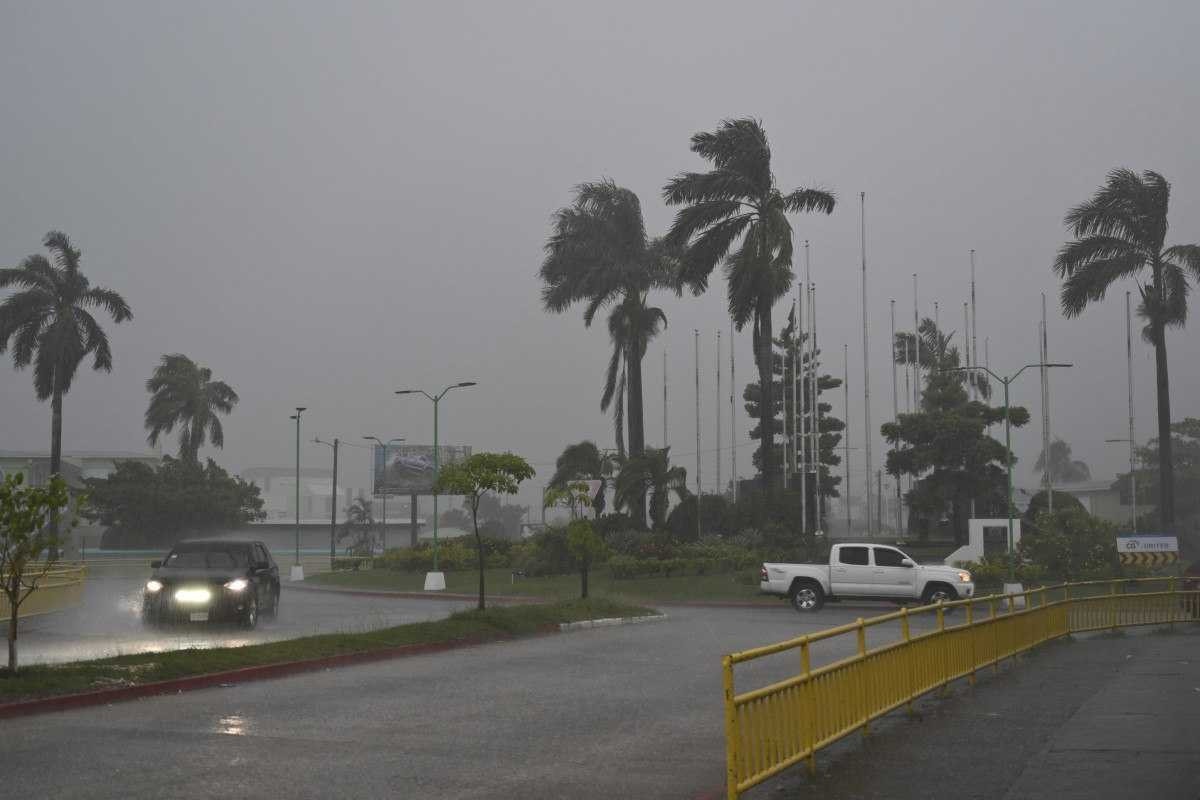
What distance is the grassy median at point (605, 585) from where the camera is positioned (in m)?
42.1

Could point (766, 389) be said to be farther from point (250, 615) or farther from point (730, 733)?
point (730, 733)

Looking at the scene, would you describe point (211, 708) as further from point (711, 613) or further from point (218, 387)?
point (218, 387)

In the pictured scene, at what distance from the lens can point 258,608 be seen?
26609mm

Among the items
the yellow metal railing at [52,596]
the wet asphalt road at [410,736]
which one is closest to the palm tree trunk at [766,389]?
the yellow metal railing at [52,596]

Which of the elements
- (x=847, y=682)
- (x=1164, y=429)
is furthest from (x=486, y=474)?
(x=1164, y=429)

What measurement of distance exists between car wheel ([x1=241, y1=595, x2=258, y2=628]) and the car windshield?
3.26ft

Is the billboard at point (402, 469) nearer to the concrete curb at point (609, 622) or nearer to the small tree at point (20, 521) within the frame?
the concrete curb at point (609, 622)

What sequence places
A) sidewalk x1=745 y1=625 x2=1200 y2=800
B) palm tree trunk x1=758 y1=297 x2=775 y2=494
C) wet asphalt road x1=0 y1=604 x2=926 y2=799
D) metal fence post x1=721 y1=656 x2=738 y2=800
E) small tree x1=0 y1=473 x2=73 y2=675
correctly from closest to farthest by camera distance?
metal fence post x1=721 y1=656 x2=738 y2=800, sidewalk x1=745 y1=625 x2=1200 y2=800, wet asphalt road x1=0 y1=604 x2=926 y2=799, small tree x1=0 y1=473 x2=73 y2=675, palm tree trunk x1=758 y1=297 x2=775 y2=494

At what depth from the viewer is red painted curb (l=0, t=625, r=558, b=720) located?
546 inches

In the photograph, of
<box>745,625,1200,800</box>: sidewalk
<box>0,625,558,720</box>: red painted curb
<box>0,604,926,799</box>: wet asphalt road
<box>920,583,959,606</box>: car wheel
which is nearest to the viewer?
<box>745,625,1200,800</box>: sidewalk

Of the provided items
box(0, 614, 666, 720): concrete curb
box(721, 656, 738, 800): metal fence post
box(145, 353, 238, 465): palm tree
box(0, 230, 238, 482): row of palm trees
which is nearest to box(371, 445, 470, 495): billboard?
box(145, 353, 238, 465): palm tree

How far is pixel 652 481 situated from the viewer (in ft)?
191

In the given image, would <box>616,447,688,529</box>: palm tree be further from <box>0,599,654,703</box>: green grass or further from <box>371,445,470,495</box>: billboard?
<box>371,445,470,495</box>: billboard

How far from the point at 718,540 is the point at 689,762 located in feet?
147
